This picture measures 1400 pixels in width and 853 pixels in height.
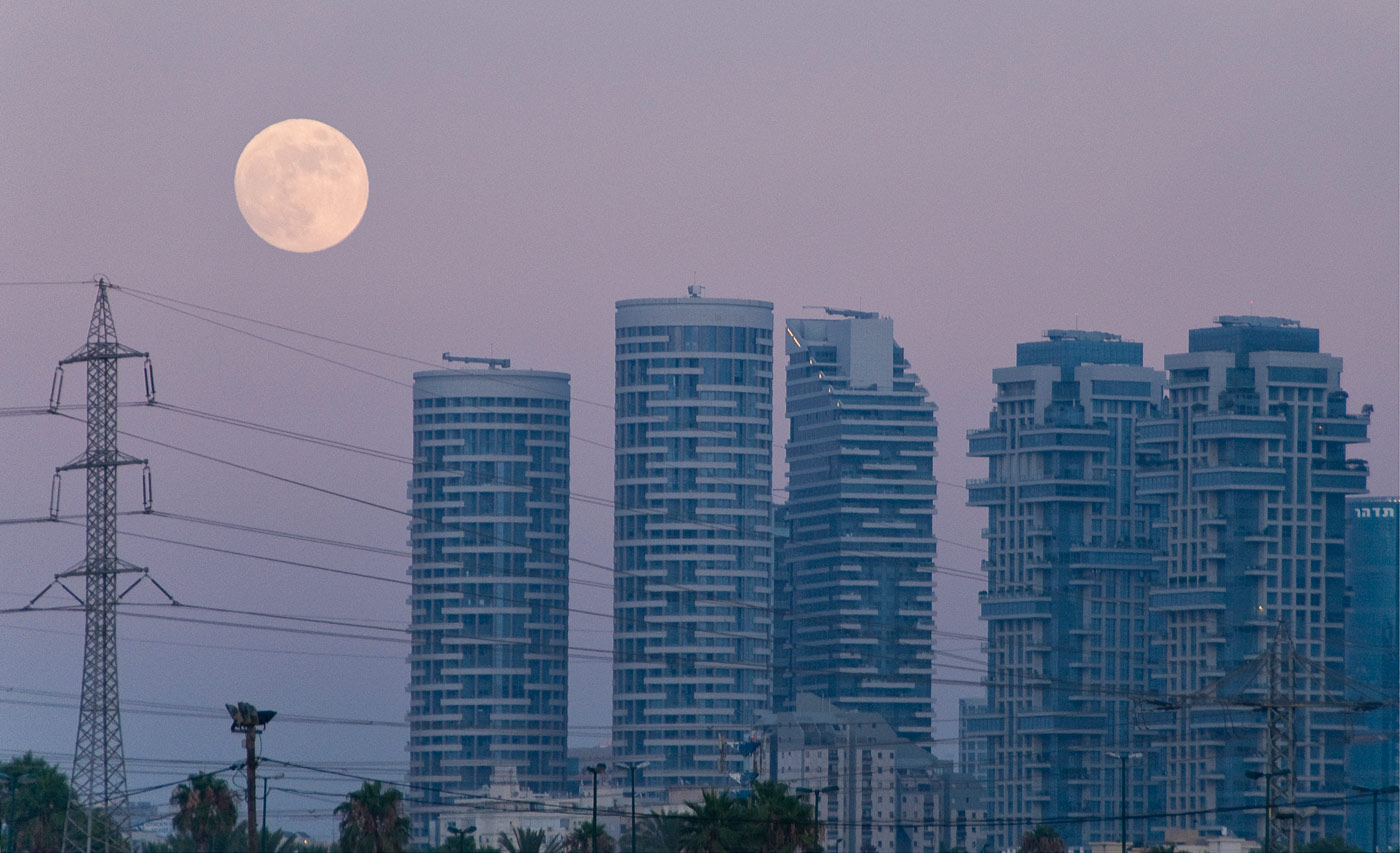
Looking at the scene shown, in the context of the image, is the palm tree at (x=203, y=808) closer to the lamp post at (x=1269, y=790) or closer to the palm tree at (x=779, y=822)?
the palm tree at (x=779, y=822)

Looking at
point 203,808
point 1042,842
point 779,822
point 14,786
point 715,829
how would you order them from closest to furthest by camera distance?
point 715,829
point 779,822
point 14,786
point 203,808
point 1042,842

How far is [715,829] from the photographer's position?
105 metres

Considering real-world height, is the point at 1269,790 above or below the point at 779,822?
above

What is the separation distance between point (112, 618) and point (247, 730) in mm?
10130

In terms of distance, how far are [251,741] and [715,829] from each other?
3342cm

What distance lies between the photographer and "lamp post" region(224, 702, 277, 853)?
76.1 meters

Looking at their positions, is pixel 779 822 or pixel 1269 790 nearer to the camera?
pixel 779 822

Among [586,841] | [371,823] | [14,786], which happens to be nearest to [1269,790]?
[371,823]

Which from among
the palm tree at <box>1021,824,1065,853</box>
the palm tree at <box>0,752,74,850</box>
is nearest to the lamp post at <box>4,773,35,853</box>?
the palm tree at <box>0,752,74,850</box>

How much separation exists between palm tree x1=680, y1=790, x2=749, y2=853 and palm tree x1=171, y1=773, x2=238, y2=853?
1039 inches

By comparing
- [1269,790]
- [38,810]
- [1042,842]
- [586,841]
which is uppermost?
[1269,790]

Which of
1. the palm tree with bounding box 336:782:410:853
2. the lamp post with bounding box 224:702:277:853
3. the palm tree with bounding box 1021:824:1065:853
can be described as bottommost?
the palm tree with bounding box 1021:824:1065:853

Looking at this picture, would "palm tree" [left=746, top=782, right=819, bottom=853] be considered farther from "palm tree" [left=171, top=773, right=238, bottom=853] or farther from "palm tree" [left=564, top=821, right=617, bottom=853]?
"palm tree" [left=564, top=821, right=617, bottom=853]

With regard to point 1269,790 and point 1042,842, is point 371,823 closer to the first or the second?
point 1269,790
